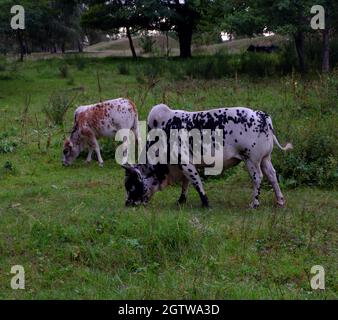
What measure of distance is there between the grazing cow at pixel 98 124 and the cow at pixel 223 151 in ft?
13.3

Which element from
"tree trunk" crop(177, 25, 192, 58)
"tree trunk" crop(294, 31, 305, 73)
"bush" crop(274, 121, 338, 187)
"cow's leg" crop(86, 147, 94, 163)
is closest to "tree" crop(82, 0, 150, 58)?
"tree trunk" crop(177, 25, 192, 58)

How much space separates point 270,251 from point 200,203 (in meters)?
2.60

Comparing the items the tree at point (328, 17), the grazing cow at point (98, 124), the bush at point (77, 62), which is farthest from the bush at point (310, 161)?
the bush at point (77, 62)

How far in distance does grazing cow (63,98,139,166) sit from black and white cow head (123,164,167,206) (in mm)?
4131

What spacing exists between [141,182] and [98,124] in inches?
181

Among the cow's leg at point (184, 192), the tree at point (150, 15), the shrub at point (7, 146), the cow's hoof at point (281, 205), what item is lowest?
the cow's hoof at point (281, 205)

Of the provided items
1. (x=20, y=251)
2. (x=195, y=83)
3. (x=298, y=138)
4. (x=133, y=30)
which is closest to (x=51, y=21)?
(x=133, y=30)

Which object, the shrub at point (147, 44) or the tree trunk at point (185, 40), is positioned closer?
the tree trunk at point (185, 40)

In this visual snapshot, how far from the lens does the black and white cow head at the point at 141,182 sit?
9.15 meters

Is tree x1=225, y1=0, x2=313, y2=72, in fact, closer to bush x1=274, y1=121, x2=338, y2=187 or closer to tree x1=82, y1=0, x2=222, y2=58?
tree x1=82, y1=0, x2=222, y2=58

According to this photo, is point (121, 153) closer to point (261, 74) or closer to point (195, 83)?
point (195, 83)

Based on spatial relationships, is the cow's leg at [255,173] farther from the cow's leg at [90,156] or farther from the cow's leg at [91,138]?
the cow's leg at [90,156]

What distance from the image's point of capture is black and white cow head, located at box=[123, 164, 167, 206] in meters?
9.15

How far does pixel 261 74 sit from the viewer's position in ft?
76.5
